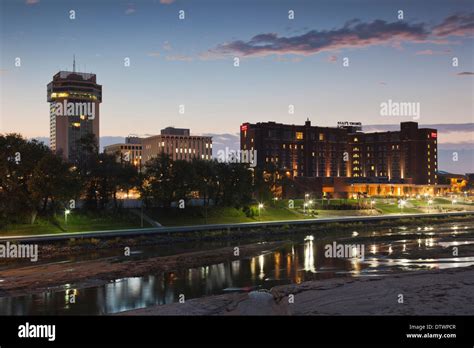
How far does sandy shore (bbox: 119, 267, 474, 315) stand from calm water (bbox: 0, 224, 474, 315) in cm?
309

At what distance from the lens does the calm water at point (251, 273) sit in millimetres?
34531

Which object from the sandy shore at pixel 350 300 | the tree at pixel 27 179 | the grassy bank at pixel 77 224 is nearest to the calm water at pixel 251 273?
the sandy shore at pixel 350 300

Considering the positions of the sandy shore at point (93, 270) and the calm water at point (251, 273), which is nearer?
the calm water at point (251, 273)

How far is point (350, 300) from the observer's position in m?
32.8

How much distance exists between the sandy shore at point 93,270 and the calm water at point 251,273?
169cm

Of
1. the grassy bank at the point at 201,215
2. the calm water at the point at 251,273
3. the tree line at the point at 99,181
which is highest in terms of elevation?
the tree line at the point at 99,181

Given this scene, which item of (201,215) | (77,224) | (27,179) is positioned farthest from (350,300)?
(201,215)

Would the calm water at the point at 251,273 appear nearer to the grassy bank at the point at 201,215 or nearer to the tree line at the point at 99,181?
the grassy bank at the point at 201,215

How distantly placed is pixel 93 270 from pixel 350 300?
2492cm

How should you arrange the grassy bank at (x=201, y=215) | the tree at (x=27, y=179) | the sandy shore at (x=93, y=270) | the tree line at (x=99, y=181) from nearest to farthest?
the sandy shore at (x=93, y=270) → the tree at (x=27, y=179) → the tree line at (x=99, y=181) → the grassy bank at (x=201, y=215)

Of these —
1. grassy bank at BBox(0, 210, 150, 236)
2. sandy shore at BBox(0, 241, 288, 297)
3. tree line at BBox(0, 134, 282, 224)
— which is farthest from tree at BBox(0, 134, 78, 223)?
sandy shore at BBox(0, 241, 288, 297)

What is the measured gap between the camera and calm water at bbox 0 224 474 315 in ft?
113

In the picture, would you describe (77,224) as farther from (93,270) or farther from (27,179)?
(93,270)
